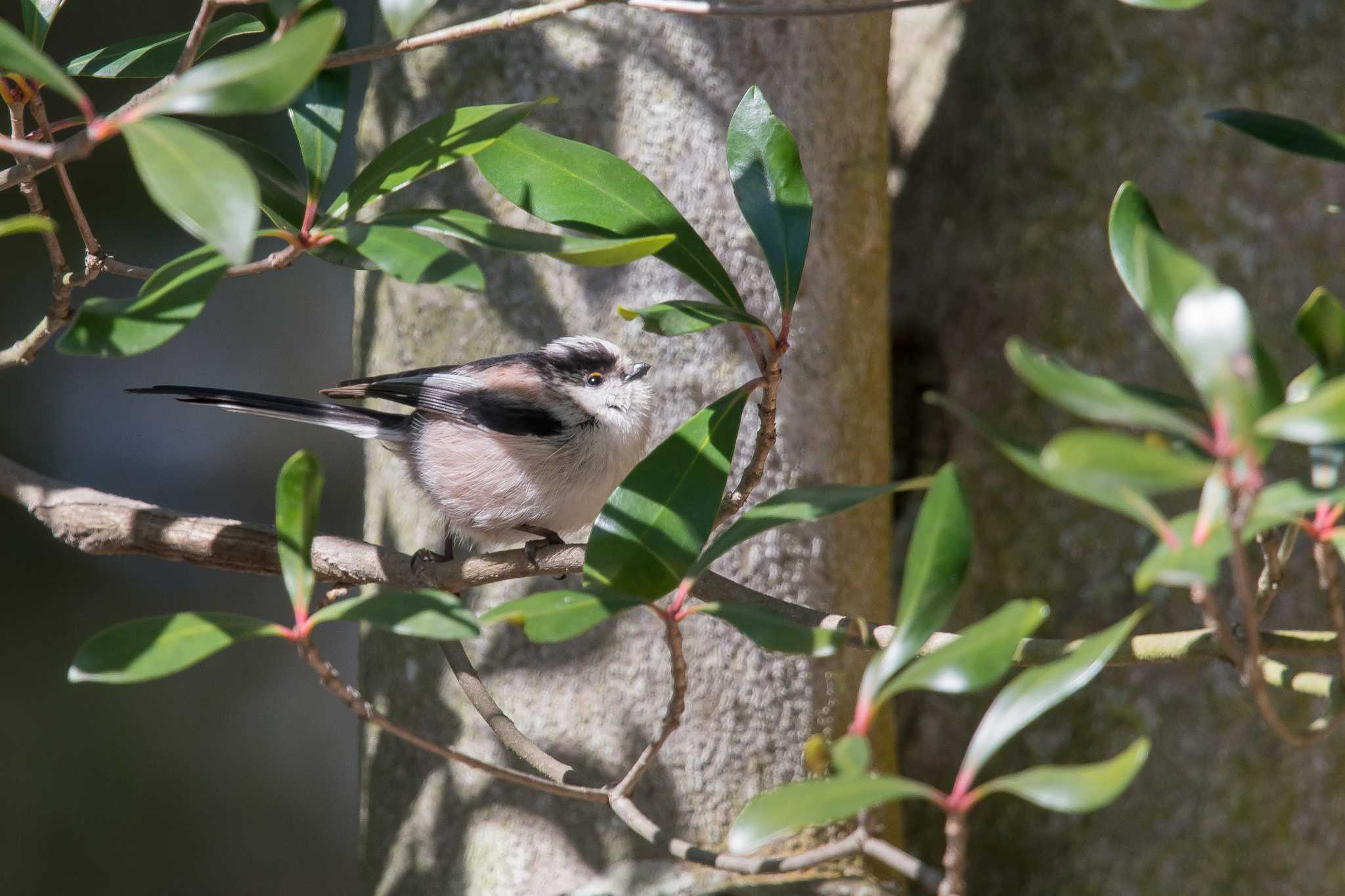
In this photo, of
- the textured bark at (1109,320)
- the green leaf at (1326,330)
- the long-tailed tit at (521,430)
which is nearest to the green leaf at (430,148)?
the green leaf at (1326,330)

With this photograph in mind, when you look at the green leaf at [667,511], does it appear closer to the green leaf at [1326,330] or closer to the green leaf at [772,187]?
the green leaf at [772,187]

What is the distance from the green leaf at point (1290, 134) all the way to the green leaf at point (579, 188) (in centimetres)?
66

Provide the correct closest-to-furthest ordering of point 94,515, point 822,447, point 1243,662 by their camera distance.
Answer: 1. point 1243,662
2. point 94,515
3. point 822,447

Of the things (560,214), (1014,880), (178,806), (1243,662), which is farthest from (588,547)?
(178,806)

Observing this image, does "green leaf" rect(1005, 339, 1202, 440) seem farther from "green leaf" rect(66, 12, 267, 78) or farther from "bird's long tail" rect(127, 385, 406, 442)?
"bird's long tail" rect(127, 385, 406, 442)

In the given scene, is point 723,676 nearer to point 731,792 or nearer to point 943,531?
point 731,792

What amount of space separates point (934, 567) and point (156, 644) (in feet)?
2.52

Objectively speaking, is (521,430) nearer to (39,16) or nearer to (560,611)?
(39,16)

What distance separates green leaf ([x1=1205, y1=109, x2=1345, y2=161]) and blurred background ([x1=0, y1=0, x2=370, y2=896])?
3506 millimetres

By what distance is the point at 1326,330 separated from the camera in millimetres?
1120

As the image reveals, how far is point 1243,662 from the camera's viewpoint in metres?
1.10

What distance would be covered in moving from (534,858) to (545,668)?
1.32ft

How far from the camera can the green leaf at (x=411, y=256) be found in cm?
110

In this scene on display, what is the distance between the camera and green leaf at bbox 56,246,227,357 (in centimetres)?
112
